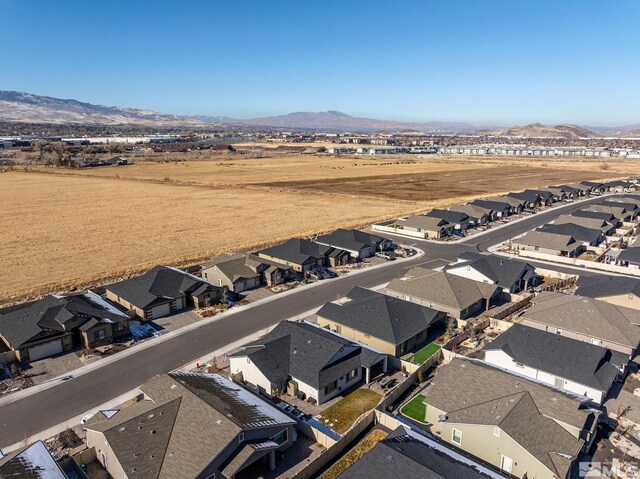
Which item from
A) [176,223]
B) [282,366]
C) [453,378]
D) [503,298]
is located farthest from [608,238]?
[176,223]

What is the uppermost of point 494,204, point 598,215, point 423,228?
point 494,204

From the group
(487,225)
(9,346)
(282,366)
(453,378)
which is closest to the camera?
(453,378)

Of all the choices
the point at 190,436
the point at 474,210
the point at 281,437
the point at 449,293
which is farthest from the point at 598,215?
the point at 190,436

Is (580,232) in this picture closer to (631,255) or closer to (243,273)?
(631,255)

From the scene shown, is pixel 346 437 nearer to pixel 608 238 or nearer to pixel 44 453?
pixel 44 453

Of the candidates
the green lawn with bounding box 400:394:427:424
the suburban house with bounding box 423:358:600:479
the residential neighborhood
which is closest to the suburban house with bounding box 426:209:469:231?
the residential neighborhood

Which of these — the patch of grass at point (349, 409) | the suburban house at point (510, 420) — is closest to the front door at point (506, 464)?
the suburban house at point (510, 420)
